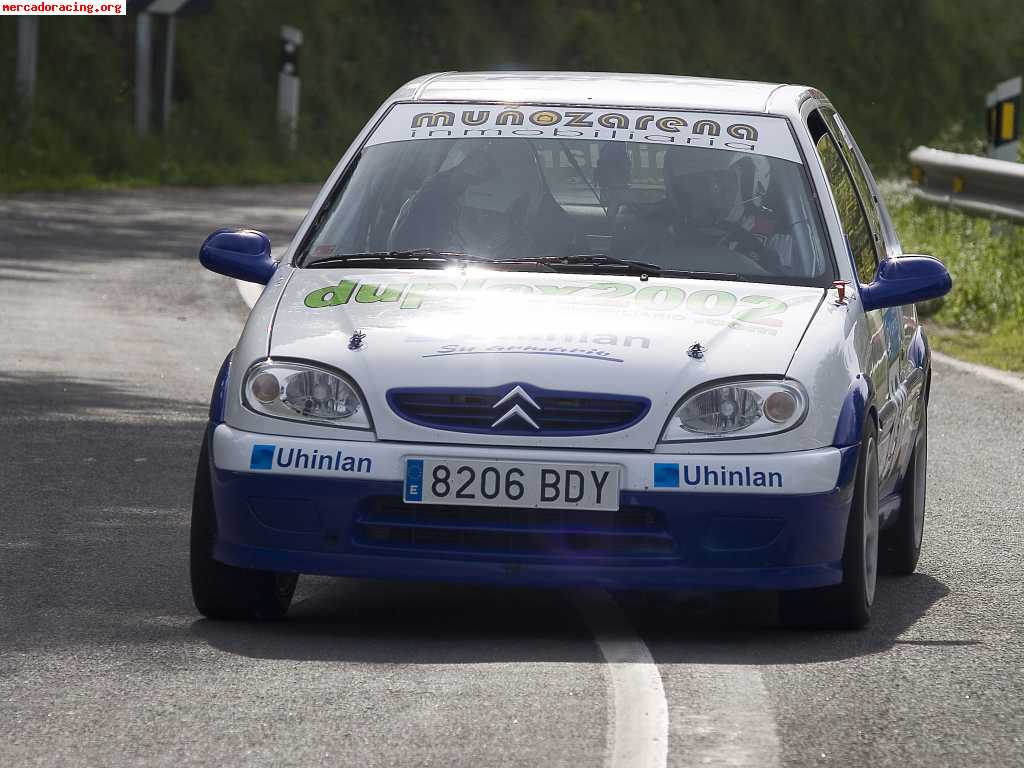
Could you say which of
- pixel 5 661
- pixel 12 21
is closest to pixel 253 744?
pixel 5 661

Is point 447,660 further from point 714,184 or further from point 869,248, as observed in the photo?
point 869,248

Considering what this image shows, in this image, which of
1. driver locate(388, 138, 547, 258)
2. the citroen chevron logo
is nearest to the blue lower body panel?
the citroen chevron logo

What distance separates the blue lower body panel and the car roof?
1841mm

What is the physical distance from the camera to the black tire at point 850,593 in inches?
254

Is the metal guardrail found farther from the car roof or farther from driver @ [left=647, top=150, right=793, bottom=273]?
driver @ [left=647, top=150, right=793, bottom=273]

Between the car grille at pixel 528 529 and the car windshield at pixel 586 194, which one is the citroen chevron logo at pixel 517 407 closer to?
the car grille at pixel 528 529

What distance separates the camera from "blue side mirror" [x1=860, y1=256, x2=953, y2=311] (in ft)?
23.4

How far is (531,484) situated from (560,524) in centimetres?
14

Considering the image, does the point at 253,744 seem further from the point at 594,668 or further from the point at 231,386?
the point at 231,386

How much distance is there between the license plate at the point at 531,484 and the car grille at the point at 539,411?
0.33 ft

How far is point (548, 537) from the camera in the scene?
6.21 m

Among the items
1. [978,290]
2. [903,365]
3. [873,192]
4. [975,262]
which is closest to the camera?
[903,365]
